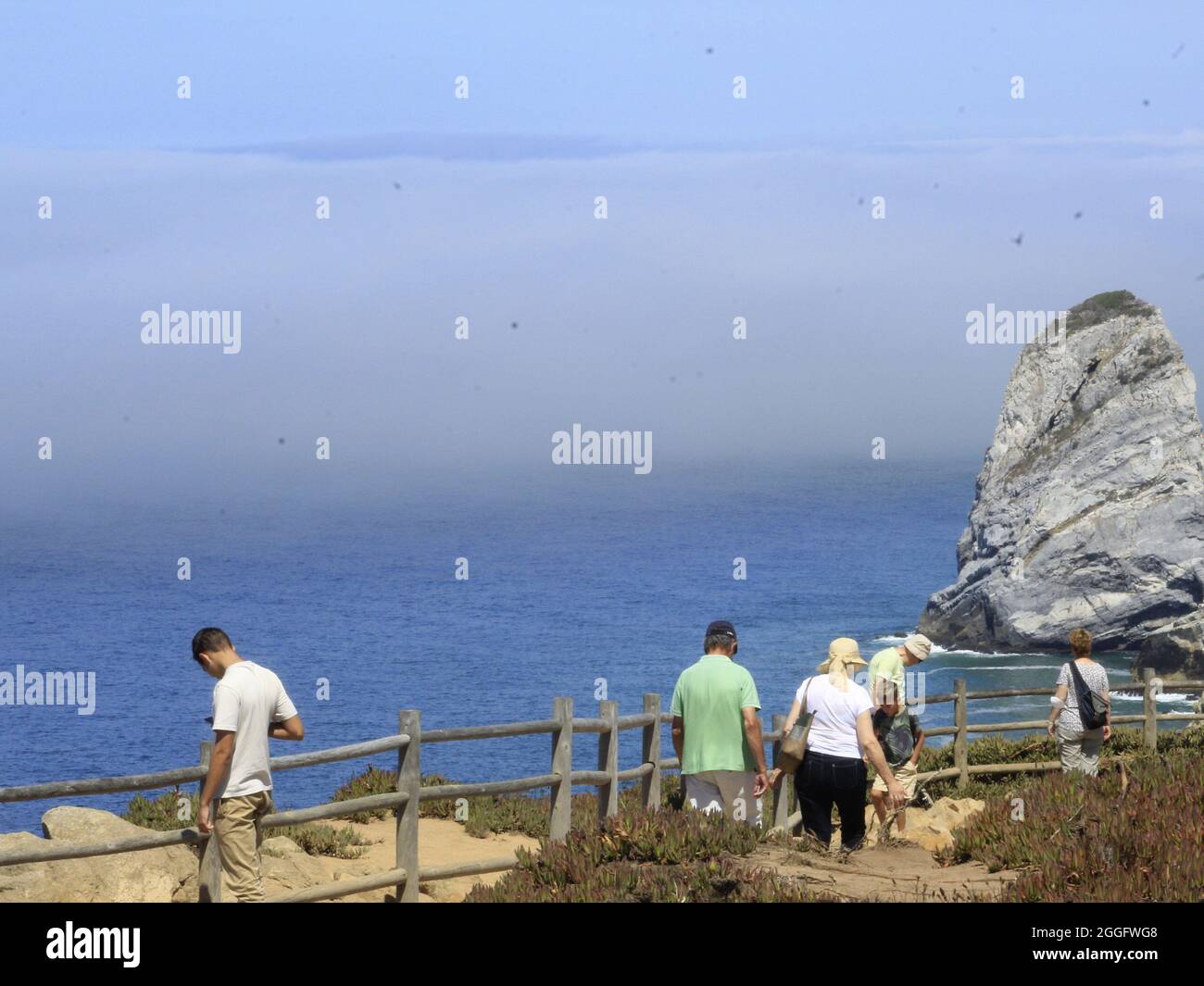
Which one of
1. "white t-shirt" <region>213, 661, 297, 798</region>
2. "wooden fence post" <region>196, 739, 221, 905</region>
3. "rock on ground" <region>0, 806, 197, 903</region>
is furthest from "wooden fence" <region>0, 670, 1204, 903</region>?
"rock on ground" <region>0, 806, 197, 903</region>

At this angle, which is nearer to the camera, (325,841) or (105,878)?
(105,878)

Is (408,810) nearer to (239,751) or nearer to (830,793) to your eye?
(239,751)

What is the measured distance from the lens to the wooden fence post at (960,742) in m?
19.1

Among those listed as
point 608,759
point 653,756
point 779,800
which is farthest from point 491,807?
point 608,759

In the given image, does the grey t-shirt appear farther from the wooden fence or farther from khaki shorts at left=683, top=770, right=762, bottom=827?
khaki shorts at left=683, top=770, right=762, bottom=827

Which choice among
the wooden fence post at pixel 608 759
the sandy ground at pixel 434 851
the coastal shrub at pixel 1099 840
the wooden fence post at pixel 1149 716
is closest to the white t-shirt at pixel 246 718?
the sandy ground at pixel 434 851

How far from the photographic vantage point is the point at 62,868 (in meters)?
10.5

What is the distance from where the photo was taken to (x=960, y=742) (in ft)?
63.6

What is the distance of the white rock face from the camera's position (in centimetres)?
13912

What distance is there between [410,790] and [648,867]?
2032 millimetres

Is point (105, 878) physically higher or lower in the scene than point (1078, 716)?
lower

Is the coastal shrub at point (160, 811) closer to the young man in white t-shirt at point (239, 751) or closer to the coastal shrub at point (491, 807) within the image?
the coastal shrub at point (491, 807)
